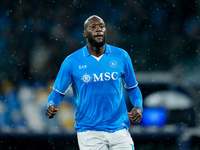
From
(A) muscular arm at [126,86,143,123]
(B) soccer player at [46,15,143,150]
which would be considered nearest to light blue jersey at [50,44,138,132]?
(B) soccer player at [46,15,143,150]

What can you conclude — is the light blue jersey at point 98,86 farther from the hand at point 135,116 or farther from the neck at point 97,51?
the hand at point 135,116

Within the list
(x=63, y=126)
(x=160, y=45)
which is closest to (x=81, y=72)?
(x=63, y=126)

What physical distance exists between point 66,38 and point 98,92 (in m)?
4.14

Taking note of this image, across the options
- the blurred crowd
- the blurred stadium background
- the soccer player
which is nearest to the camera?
the soccer player

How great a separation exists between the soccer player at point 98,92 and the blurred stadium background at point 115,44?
2.73m

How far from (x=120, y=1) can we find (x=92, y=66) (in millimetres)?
4688

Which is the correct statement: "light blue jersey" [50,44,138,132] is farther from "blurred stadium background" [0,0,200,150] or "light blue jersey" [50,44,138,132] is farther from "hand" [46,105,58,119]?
"blurred stadium background" [0,0,200,150]

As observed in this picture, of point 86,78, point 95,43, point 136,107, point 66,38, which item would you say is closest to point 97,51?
point 95,43

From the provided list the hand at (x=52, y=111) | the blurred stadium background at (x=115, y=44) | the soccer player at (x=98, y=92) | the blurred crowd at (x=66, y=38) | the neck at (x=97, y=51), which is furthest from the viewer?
the blurred crowd at (x=66, y=38)

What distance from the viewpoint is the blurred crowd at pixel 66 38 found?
692 centimetres

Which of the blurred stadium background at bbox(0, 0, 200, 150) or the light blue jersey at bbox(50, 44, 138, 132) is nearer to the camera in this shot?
the light blue jersey at bbox(50, 44, 138, 132)

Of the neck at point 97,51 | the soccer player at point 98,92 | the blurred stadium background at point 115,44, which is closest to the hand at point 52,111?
the soccer player at point 98,92

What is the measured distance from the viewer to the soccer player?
3855 millimetres

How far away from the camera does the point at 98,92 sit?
12.6 ft
